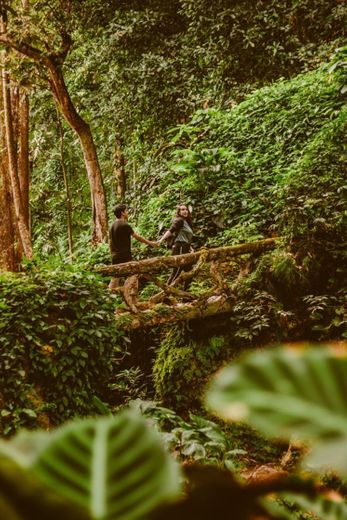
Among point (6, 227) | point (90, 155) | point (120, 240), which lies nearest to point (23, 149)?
point (90, 155)

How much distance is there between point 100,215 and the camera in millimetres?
12047

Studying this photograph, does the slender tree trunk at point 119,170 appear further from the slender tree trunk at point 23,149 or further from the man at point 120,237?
the man at point 120,237

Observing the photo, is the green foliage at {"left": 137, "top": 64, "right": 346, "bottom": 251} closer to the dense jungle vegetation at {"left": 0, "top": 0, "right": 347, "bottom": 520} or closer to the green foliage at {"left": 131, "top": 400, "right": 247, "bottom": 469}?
the dense jungle vegetation at {"left": 0, "top": 0, "right": 347, "bottom": 520}

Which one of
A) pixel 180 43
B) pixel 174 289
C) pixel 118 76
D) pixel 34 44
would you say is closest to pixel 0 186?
pixel 174 289

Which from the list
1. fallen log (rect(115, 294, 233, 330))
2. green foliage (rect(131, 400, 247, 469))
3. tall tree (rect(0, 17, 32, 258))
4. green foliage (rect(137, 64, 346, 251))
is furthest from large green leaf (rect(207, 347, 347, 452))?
tall tree (rect(0, 17, 32, 258))

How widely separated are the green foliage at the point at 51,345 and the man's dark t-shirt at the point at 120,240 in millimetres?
1995

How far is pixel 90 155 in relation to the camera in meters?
11.9

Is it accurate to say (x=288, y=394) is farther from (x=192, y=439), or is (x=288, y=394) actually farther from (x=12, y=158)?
(x=12, y=158)

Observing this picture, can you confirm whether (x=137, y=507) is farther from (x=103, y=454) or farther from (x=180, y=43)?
(x=180, y=43)

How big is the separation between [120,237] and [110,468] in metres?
7.02

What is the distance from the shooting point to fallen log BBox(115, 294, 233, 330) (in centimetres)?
698

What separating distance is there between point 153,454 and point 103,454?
40 mm

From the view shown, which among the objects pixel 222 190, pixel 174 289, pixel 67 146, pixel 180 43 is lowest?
pixel 174 289

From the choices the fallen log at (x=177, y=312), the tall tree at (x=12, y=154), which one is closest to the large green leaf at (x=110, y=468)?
the fallen log at (x=177, y=312)
